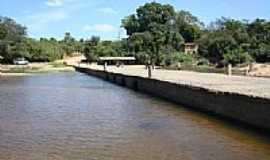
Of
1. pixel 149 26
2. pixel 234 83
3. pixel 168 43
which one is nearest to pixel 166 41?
pixel 168 43

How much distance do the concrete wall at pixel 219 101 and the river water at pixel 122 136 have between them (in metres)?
0.65

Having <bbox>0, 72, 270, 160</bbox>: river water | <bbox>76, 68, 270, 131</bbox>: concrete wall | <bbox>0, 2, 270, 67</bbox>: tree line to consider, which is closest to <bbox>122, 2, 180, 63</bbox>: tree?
<bbox>0, 2, 270, 67</bbox>: tree line

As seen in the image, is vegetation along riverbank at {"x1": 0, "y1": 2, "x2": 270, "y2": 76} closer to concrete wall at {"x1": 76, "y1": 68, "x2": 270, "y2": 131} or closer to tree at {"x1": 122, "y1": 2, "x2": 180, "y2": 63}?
tree at {"x1": 122, "y1": 2, "x2": 180, "y2": 63}

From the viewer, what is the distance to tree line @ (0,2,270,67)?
95.6 metres

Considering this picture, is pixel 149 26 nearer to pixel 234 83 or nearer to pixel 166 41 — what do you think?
pixel 166 41

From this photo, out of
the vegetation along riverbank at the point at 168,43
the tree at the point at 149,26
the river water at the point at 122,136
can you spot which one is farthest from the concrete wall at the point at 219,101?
the tree at the point at 149,26

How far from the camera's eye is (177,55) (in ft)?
382

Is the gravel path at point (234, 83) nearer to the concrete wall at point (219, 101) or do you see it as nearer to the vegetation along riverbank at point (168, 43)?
the concrete wall at point (219, 101)

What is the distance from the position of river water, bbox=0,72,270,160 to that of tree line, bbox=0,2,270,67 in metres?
54.5

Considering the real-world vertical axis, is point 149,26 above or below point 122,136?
above

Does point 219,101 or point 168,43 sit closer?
point 219,101

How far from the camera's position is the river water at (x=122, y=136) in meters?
17.7

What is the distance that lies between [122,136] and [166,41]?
125 m

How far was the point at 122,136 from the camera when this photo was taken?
21750mm
